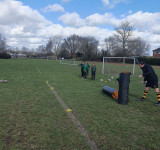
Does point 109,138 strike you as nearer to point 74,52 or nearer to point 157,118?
point 157,118

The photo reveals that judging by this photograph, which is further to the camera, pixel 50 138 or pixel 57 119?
pixel 57 119

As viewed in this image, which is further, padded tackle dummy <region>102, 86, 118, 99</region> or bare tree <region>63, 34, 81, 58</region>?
bare tree <region>63, 34, 81, 58</region>

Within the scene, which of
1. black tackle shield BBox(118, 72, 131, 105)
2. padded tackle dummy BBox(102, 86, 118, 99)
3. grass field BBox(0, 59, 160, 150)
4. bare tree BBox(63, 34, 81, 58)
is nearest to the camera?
grass field BBox(0, 59, 160, 150)

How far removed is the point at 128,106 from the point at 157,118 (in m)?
1.27

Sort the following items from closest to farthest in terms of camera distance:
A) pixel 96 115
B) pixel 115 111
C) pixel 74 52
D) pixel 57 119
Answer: pixel 57 119, pixel 96 115, pixel 115 111, pixel 74 52

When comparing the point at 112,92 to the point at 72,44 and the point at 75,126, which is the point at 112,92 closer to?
the point at 75,126

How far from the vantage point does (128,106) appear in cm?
579

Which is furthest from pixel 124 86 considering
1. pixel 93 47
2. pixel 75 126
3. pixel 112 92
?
pixel 93 47

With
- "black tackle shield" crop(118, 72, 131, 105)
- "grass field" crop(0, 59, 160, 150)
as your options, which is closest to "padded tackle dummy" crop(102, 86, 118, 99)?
"grass field" crop(0, 59, 160, 150)

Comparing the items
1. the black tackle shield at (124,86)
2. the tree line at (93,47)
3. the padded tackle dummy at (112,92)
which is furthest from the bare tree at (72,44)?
the black tackle shield at (124,86)

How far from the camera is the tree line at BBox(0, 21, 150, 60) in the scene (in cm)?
5581

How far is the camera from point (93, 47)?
73.4 meters

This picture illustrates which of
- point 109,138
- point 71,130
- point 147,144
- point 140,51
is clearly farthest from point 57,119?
point 140,51

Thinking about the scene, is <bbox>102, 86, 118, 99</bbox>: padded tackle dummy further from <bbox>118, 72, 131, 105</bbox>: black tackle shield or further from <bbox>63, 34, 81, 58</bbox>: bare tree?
<bbox>63, 34, 81, 58</bbox>: bare tree
